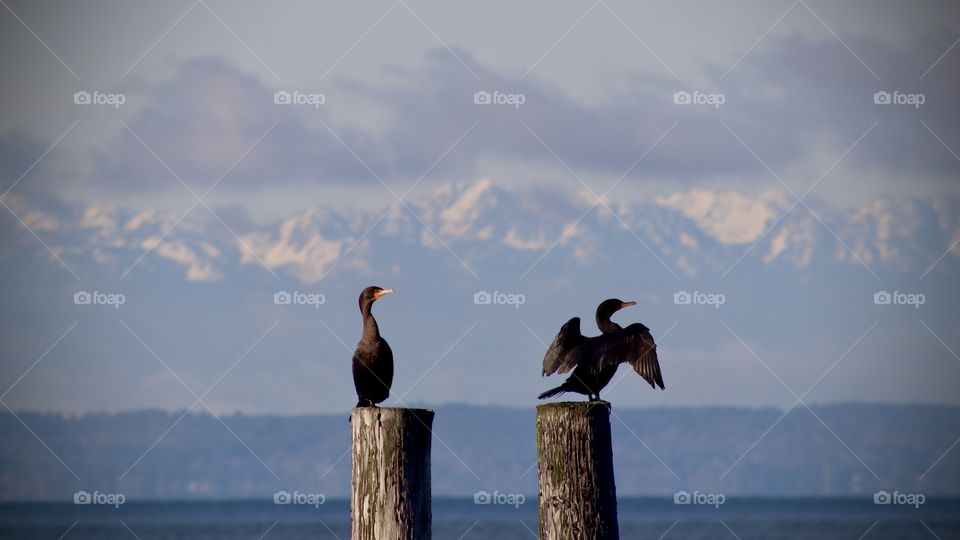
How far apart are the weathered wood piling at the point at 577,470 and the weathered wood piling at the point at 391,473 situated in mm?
764

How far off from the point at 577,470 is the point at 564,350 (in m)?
2.04

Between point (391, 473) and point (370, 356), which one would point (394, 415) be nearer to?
point (391, 473)

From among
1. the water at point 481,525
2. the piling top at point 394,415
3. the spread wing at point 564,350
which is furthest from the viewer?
the water at point 481,525

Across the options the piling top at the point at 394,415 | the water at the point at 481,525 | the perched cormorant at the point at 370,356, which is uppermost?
the water at the point at 481,525

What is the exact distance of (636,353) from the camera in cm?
1147

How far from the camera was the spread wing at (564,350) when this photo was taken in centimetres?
1120

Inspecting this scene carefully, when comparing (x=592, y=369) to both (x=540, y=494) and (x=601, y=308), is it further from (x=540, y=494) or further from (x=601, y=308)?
(x=540, y=494)

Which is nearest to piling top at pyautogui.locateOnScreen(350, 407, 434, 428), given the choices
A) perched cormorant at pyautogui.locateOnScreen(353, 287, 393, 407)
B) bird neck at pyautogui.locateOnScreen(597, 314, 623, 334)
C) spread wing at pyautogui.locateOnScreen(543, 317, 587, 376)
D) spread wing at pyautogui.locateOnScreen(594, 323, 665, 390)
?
spread wing at pyautogui.locateOnScreen(543, 317, 587, 376)

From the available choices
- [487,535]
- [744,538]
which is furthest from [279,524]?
[744,538]

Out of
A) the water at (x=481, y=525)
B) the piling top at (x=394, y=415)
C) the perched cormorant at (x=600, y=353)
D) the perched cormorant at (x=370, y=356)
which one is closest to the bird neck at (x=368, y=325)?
the perched cormorant at (x=370, y=356)

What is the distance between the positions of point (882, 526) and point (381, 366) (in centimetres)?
8320

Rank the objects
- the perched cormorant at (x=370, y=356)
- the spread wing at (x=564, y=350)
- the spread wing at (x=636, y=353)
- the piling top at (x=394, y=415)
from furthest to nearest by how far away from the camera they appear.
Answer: the perched cormorant at (x=370, y=356) → the spread wing at (x=636, y=353) → the spread wing at (x=564, y=350) → the piling top at (x=394, y=415)

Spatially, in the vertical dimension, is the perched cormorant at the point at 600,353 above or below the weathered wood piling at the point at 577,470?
above

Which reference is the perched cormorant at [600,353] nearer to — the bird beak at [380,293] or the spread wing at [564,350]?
the spread wing at [564,350]
